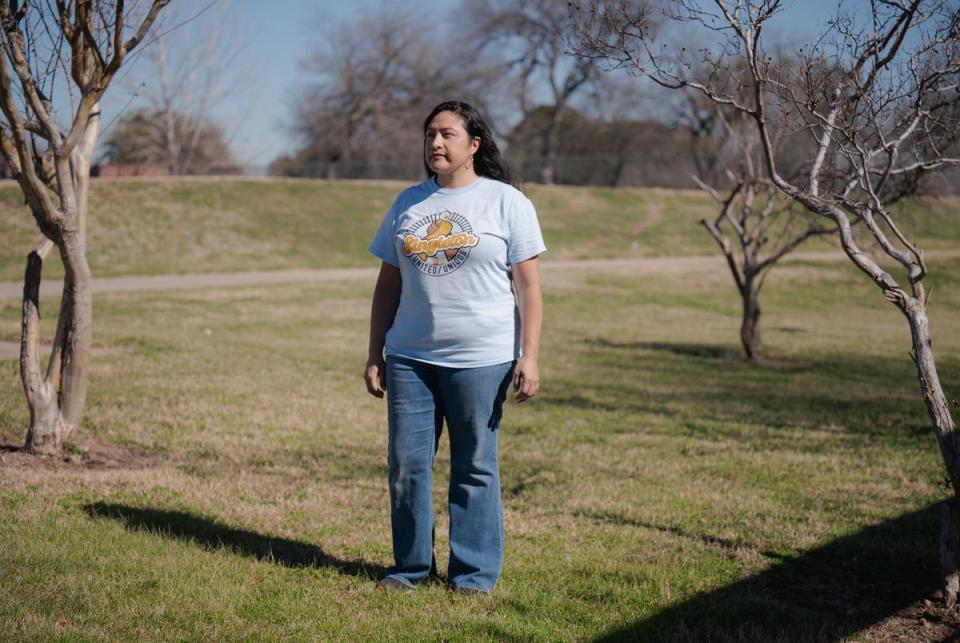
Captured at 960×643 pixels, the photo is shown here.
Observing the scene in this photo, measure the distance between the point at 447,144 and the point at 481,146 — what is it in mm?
192

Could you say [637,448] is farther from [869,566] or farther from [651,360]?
[651,360]

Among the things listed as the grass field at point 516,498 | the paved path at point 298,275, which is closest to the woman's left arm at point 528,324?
the grass field at point 516,498

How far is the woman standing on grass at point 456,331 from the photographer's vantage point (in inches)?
151

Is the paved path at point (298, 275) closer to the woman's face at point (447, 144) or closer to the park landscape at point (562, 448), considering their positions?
the park landscape at point (562, 448)

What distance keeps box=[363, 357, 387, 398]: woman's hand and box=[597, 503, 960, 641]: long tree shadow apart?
138cm

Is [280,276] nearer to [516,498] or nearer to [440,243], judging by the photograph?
[516,498]

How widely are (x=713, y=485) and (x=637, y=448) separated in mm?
1176

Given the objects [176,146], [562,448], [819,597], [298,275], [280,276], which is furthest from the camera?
[176,146]

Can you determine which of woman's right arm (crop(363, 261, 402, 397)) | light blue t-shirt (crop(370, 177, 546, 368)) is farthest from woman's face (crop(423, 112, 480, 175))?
woman's right arm (crop(363, 261, 402, 397))

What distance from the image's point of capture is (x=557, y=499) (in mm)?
5969

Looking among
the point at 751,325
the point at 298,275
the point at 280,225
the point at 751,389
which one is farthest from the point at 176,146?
the point at 751,389

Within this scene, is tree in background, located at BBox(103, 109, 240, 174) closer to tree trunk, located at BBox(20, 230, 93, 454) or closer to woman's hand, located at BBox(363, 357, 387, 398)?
tree trunk, located at BBox(20, 230, 93, 454)

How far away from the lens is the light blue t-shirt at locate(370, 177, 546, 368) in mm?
3818

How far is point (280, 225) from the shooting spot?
31.4 metres
